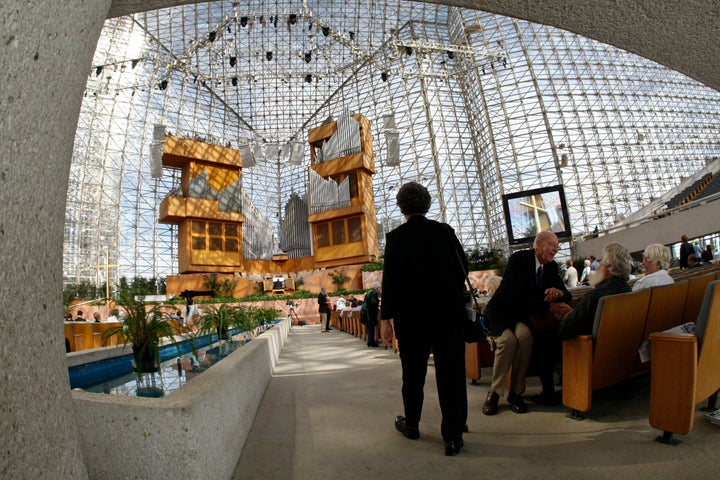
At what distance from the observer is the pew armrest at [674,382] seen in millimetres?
1900

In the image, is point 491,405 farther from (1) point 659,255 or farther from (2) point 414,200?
(1) point 659,255

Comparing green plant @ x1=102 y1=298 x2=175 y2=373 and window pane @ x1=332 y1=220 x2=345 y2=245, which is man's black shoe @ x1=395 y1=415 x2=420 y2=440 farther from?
window pane @ x1=332 y1=220 x2=345 y2=245

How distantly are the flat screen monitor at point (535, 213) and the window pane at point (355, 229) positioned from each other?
6.45 meters

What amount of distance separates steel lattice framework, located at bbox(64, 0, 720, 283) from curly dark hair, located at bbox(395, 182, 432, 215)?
24.5m

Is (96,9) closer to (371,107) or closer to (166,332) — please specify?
(166,332)

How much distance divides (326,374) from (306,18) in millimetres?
17955

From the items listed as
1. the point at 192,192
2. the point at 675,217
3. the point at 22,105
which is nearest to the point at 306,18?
the point at 192,192

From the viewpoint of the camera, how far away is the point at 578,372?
2445 mm

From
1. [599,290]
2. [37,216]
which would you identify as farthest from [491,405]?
[37,216]

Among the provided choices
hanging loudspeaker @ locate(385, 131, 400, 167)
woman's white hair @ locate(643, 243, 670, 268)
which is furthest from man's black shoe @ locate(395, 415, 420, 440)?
hanging loudspeaker @ locate(385, 131, 400, 167)

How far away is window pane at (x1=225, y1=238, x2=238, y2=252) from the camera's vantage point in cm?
2164

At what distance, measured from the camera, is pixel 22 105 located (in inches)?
30.7

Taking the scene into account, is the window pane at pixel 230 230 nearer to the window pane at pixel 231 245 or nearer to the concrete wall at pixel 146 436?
the window pane at pixel 231 245

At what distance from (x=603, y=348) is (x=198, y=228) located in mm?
20487
